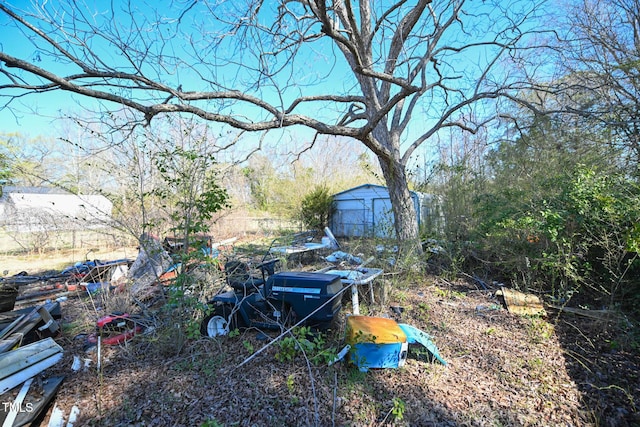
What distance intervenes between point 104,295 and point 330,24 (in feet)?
16.0

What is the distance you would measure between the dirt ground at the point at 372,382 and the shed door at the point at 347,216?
29.1ft

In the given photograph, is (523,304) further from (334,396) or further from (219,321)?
(219,321)

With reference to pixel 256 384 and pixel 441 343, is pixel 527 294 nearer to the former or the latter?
pixel 441 343

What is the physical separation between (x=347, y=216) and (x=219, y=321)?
10.0 meters

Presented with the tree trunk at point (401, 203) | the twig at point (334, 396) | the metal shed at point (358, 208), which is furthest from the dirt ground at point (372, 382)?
the metal shed at point (358, 208)

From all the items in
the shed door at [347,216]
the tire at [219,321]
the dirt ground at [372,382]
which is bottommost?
the dirt ground at [372,382]

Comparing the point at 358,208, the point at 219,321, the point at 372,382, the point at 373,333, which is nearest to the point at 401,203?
the point at 373,333

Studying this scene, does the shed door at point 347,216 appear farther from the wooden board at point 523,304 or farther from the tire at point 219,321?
the tire at point 219,321

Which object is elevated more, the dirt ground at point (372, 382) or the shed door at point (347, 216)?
the shed door at point (347, 216)

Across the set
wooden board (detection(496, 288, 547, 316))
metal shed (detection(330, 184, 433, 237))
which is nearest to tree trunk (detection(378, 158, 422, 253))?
wooden board (detection(496, 288, 547, 316))

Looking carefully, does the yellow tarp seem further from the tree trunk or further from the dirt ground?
the tree trunk

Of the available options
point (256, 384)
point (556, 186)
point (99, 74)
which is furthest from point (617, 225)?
point (99, 74)

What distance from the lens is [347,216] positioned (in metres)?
12.9

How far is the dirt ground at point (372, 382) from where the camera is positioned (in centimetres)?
211
